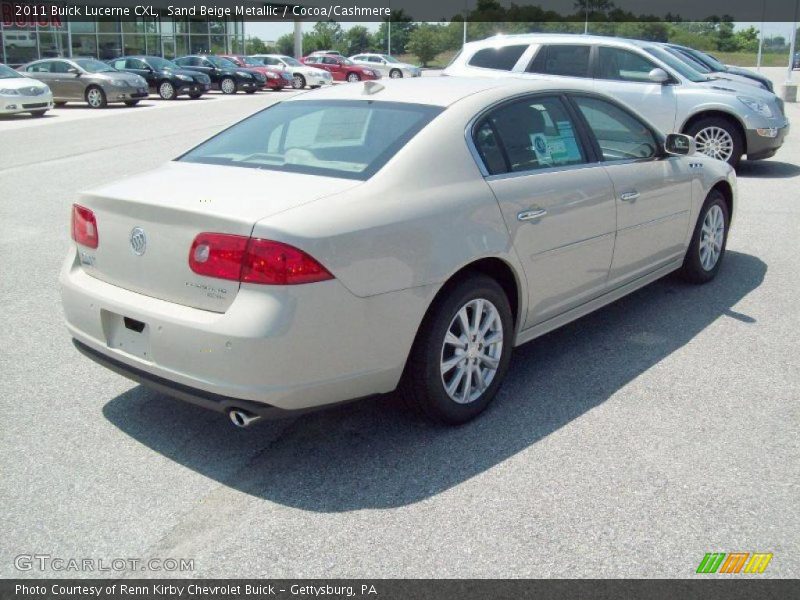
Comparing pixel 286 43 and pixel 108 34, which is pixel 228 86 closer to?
pixel 108 34

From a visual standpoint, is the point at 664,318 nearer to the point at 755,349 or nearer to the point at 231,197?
the point at 755,349

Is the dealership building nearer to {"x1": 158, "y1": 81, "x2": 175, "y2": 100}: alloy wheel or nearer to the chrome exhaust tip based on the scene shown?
{"x1": 158, "y1": 81, "x2": 175, "y2": 100}: alloy wheel

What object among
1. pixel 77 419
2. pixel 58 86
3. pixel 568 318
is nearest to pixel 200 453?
pixel 77 419

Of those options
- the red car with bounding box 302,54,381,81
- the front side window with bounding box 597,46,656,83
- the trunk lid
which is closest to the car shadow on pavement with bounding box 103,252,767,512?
the trunk lid

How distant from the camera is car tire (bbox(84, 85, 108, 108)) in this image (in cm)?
2435

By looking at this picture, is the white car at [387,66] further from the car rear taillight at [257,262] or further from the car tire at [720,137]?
the car rear taillight at [257,262]

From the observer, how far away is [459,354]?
3889mm

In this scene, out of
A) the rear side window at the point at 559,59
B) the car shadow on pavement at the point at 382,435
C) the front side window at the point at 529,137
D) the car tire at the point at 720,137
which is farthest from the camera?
the rear side window at the point at 559,59

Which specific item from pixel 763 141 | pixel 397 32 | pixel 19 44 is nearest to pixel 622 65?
pixel 763 141

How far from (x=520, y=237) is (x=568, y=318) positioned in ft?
2.61

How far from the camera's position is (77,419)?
4.00m

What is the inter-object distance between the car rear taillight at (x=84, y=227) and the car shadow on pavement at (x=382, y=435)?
859 mm

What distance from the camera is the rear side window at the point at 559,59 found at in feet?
38.7

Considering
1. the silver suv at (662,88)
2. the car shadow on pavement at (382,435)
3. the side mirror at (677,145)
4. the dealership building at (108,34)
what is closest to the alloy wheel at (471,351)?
the car shadow on pavement at (382,435)
